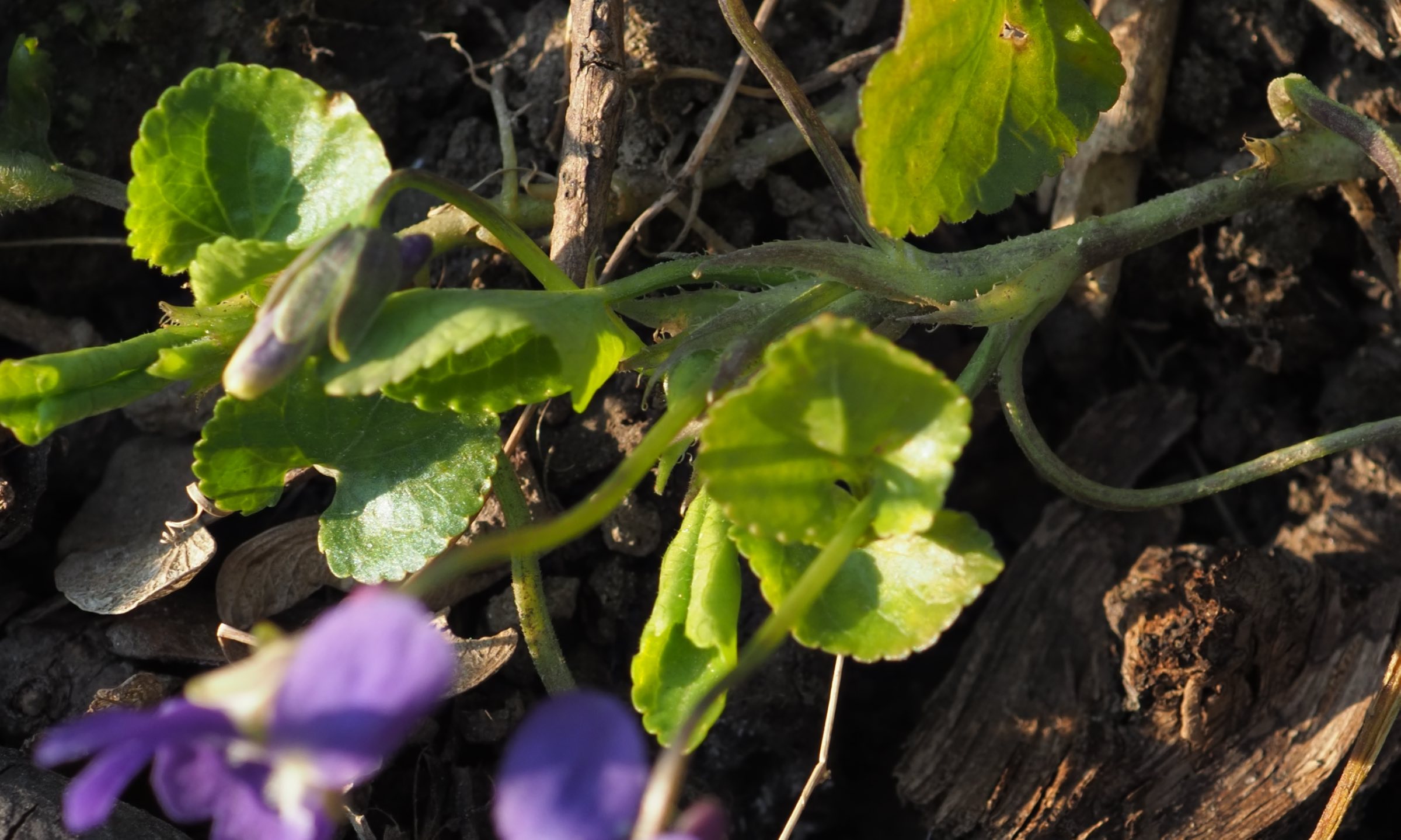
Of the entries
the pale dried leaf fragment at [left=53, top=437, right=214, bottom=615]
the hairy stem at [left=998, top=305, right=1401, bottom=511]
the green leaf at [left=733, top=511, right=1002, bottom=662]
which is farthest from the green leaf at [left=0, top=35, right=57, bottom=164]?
the hairy stem at [left=998, top=305, right=1401, bottom=511]

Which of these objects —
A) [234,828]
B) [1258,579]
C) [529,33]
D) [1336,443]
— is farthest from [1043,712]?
[529,33]

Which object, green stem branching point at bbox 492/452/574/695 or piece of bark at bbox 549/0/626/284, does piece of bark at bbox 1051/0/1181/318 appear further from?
green stem branching point at bbox 492/452/574/695

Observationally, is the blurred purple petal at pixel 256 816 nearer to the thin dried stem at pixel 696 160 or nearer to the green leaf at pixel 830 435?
the green leaf at pixel 830 435

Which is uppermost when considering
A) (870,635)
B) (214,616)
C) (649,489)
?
(870,635)

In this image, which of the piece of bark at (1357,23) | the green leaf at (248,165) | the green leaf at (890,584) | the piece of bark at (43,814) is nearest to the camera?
the green leaf at (890,584)

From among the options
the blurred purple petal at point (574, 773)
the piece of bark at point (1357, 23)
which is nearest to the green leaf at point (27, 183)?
the blurred purple petal at point (574, 773)

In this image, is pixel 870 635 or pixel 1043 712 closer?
pixel 870 635

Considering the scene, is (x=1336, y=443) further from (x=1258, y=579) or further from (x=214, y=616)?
(x=214, y=616)
